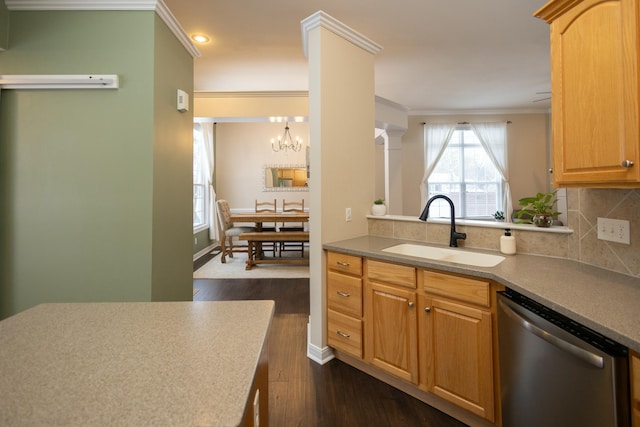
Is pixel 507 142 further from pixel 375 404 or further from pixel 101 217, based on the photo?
pixel 101 217

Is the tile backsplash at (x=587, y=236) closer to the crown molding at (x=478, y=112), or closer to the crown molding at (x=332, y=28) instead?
the crown molding at (x=332, y=28)

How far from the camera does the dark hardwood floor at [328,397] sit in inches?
64.4

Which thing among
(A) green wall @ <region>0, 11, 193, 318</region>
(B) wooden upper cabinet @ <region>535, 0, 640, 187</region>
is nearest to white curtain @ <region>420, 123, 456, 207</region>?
(B) wooden upper cabinet @ <region>535, 0, 640, 187</region>

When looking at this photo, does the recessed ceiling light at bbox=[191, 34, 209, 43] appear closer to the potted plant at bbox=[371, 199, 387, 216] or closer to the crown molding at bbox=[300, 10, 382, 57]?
the crown molding at bbox=[300, 10, 382, 57]

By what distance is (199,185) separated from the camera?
6.29 metres

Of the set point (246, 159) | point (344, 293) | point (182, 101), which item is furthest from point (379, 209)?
point (246, 159)

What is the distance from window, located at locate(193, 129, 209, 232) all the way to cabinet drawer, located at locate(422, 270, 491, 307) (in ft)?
17.1

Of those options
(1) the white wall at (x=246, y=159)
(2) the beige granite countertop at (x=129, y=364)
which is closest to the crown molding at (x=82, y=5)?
(2) the beige granite countertop at (x=129, y=364)

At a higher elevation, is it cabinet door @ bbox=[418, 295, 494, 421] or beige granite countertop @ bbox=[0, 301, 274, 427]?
beige granite countertop @ bbox=[0, 301, 274, 427]

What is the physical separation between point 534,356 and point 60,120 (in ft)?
9.52

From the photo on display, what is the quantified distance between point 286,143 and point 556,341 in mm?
6634

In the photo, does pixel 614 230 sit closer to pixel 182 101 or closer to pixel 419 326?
pixel 419 326

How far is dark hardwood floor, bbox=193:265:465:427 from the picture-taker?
5.36 feet

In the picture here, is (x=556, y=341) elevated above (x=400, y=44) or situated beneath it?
situated beneath
